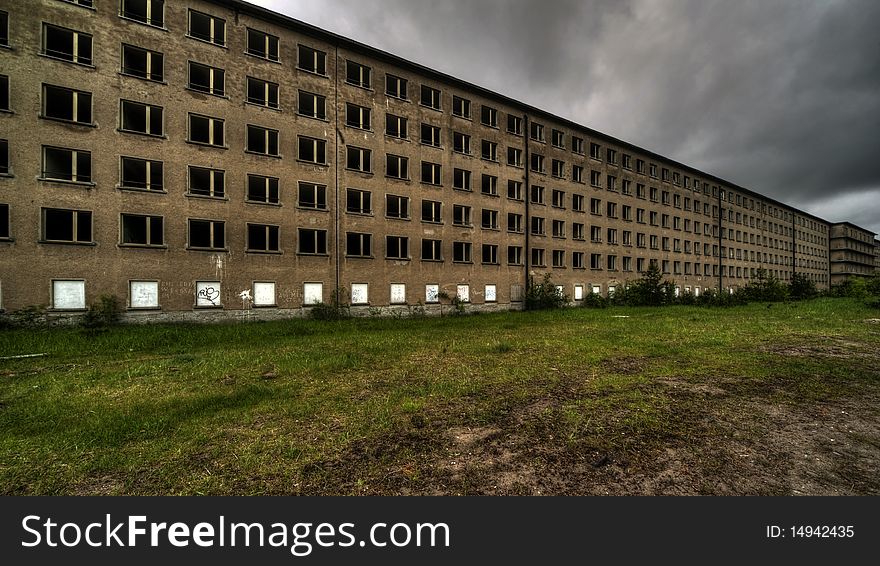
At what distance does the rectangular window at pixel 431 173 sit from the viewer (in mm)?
29075

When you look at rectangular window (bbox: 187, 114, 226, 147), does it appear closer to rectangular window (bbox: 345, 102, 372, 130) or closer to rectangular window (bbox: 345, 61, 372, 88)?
rectangular window (bbox: 345, 102, 372, 130)

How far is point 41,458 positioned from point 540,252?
34821 mm

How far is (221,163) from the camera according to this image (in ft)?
71.7

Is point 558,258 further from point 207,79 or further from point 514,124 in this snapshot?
point 207,79

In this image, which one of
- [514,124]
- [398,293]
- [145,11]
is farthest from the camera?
[514,124]

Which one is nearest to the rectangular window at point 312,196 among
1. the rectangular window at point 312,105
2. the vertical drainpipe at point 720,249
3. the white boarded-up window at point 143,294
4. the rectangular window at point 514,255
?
the rectangular window at point 312,105

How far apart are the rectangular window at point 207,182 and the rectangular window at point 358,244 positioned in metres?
8.19

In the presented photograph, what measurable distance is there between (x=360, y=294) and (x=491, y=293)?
475 inches

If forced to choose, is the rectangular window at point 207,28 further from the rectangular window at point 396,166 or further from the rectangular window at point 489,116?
the rectangular window at point 489,116

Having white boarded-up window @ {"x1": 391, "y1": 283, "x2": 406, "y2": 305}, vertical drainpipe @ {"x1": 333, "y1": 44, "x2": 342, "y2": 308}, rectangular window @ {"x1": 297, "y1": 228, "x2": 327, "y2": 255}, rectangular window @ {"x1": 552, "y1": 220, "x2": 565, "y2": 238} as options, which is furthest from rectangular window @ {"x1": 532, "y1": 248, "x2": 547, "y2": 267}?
rectangular window @ {"x1": 297, "y1": 228, "x2": 327, "y2": 255}

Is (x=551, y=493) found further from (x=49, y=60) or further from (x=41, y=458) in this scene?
(x=49, y=60)

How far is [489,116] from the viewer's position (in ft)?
107

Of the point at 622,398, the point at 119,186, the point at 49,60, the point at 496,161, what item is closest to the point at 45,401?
the point at 622,398

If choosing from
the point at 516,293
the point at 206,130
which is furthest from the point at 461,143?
the point at 206,130
